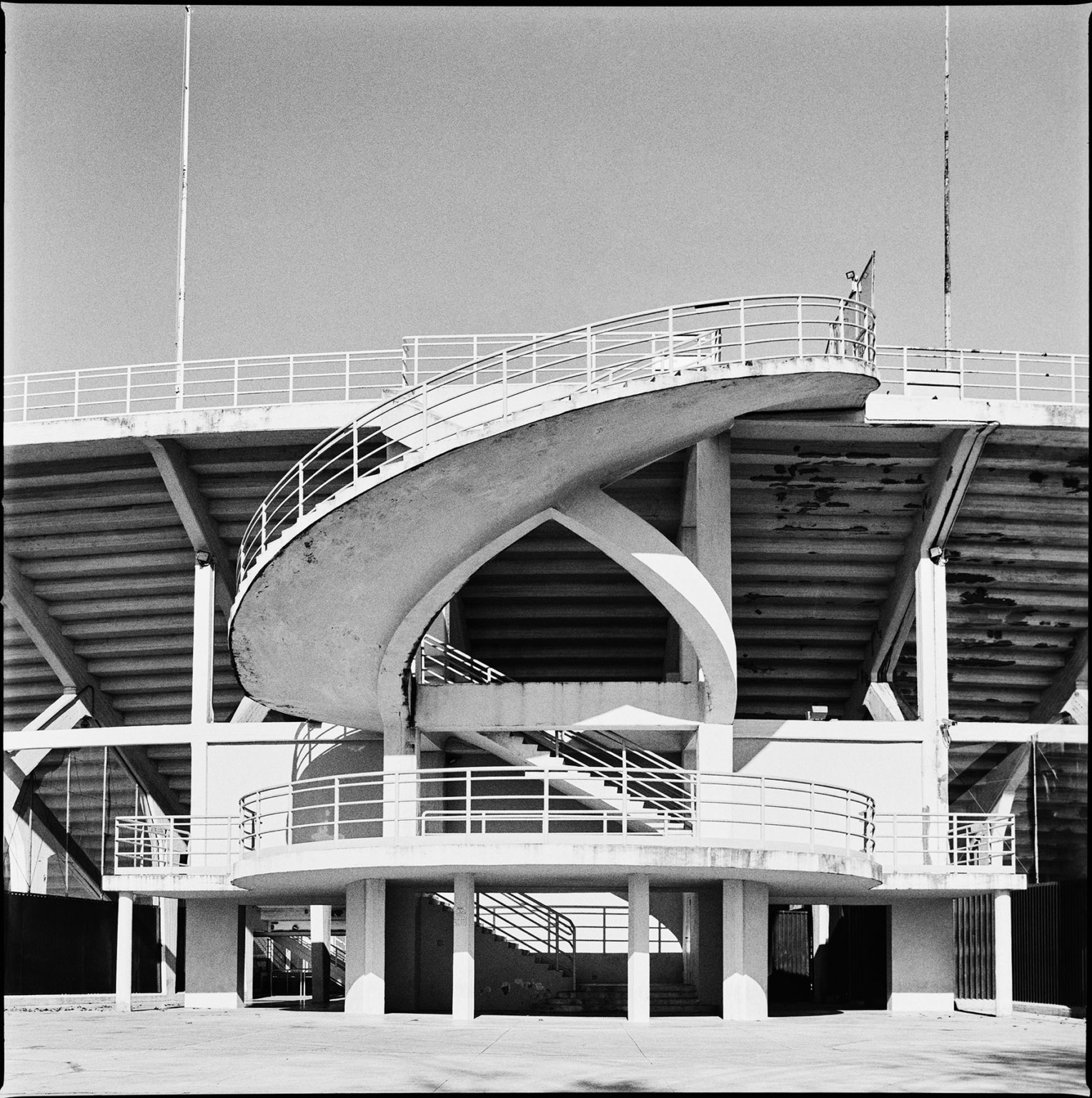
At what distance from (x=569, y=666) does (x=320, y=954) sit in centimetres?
869

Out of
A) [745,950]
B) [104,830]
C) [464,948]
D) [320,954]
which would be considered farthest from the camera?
[104,830]

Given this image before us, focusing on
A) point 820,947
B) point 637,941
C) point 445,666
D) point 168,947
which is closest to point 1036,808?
point 820,947

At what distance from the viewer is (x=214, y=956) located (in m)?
33.7

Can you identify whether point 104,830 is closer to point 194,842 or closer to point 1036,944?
point 194,842

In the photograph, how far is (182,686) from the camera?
40.2 m

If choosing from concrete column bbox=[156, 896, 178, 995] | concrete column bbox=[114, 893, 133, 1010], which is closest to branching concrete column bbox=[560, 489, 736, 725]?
concrete column bbox=[114, 893, 133, 1010]

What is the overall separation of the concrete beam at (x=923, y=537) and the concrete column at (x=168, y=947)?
713 inches

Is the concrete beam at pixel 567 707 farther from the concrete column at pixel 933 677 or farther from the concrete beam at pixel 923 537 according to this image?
the concrete beam at pixel 923 537

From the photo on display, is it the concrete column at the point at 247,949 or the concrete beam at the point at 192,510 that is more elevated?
the concrete beam at the point at 192,510

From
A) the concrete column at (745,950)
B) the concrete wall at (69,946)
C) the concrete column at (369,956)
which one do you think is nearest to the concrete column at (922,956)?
the concrete column at (745,950)

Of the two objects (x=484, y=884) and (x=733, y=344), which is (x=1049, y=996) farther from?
(x=733, y=344)

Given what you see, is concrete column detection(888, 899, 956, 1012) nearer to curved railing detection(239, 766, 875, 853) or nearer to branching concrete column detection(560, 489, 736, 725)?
curved railing detection(239, 766, 875, 853)

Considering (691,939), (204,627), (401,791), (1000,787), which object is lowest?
(691,939)

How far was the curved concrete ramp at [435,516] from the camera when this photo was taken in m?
26.3
